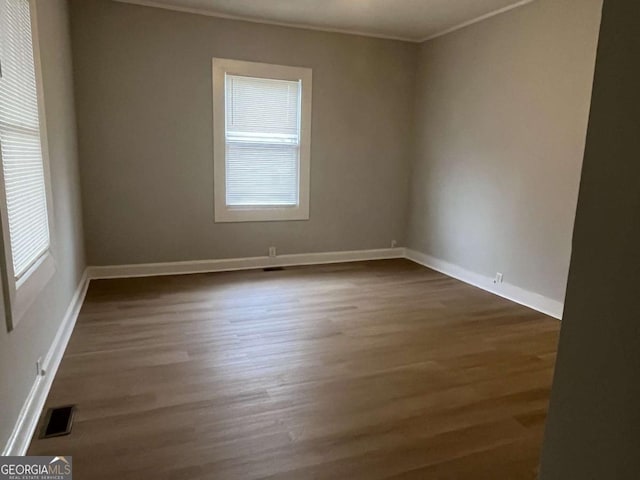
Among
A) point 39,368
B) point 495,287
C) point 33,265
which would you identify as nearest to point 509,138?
point 495,287

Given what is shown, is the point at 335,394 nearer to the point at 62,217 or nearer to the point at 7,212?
the point at 7,212

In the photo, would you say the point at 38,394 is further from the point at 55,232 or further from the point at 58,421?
the point at 55,232

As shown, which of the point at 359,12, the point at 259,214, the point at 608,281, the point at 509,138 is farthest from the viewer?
the point at 259,214

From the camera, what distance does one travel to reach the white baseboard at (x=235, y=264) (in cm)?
455

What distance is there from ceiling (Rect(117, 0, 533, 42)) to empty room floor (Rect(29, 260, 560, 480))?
8.62 ft

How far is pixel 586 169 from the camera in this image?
82 cm

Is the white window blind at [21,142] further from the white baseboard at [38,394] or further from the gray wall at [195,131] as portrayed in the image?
the gray wall at [195,131]

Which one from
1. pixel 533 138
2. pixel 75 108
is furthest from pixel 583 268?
pixel 75 108

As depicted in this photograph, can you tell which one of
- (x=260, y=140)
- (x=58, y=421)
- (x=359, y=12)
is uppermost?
(x=359, y=12)

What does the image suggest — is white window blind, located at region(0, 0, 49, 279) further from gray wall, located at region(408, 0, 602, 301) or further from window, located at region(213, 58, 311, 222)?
gray wall, located at region(408, 0, 602, 301)

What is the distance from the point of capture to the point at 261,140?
15.9 ft

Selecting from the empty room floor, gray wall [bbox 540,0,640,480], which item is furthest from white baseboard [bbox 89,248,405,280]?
gray wall [bbox 540,0,640,480]

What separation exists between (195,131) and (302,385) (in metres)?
3.07

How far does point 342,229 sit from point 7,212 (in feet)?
12.8
